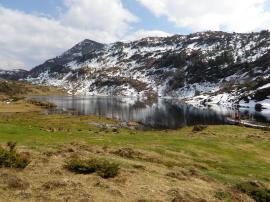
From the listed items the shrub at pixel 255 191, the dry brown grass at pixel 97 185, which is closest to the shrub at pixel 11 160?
the dry brown grass at pixel 97 185

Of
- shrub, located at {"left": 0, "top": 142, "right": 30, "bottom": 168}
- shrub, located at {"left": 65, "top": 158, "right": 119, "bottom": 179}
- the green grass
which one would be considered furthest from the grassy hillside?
shrub, located at {"left": 0, "top": 142, "right": 30, "bottom": 168}

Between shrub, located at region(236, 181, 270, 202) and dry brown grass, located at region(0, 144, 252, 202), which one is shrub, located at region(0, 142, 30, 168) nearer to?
dry brown grass, located at region(0, 144, 252, 202)

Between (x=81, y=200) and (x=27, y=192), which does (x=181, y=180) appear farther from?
(x=27, y=192)

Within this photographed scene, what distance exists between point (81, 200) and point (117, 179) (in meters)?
4.50

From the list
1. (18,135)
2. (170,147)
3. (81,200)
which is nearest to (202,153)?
(170,147)

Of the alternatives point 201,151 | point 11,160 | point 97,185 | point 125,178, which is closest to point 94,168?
point 125,178

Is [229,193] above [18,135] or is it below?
below

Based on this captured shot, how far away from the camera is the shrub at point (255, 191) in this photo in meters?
22.7

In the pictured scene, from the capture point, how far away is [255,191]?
23547mm

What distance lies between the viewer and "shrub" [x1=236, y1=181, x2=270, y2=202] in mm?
22672

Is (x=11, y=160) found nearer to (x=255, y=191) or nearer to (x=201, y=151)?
(x=255, y=191)

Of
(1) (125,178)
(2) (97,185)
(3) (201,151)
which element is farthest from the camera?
(3) (201,151)

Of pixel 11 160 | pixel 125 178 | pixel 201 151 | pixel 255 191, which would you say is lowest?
pixel 255 191

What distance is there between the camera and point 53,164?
23.2m
